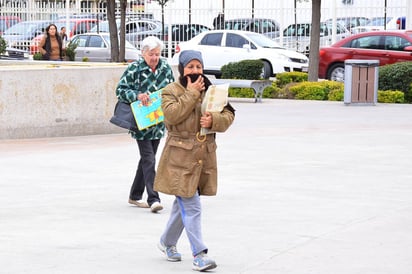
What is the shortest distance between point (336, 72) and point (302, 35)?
6.53 m

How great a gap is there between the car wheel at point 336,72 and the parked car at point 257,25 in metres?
6.53

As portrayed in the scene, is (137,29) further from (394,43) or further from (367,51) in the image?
(394,43)

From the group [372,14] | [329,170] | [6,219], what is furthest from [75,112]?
[372,14]

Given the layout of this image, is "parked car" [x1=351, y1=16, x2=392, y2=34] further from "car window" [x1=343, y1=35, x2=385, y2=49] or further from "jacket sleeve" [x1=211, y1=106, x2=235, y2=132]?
"jacket sleeve" [x1=211, y1=106, x2=235, y2=132]

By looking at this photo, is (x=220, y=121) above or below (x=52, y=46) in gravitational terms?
above

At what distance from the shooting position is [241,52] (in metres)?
28.0

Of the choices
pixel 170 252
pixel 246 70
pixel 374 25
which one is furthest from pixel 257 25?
pixel 170 252

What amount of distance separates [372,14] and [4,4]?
12340mm

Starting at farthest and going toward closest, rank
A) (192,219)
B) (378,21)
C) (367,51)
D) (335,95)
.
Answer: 1. (378,21)
2. (367,51)
3. (335,95)
4. (192,219)

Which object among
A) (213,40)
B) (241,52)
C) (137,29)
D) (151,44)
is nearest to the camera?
(151,44)

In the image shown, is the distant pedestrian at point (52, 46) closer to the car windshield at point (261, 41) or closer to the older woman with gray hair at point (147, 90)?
the car windshield at point (261, 41)

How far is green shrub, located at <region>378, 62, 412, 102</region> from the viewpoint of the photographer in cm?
2154

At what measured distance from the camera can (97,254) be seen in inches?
304

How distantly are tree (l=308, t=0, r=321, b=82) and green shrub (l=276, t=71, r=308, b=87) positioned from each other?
0.16 meters
